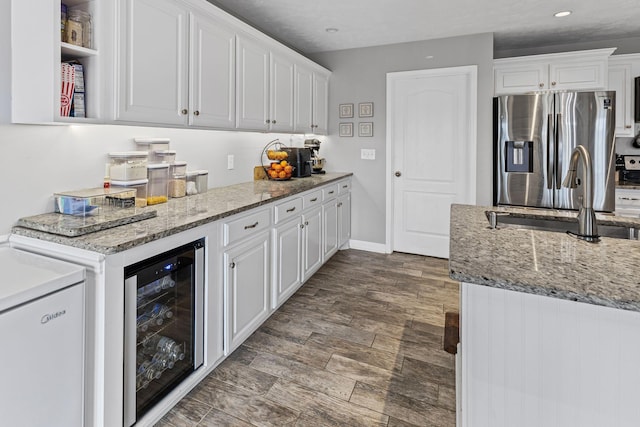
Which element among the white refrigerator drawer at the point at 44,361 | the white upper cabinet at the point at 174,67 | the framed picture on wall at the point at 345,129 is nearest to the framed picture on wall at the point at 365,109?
the framed picture on wall at the point at 345,129

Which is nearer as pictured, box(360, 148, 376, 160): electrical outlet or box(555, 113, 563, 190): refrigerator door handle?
box(555, 113, 563, 190): refrigerator door handle

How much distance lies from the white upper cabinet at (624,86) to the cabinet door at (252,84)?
3.67 metres

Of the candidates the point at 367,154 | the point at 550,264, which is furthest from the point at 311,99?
the point at 550,264

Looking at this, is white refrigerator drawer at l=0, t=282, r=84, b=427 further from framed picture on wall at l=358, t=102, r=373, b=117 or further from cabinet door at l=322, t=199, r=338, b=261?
framed picture on wall at l=358, t=102, r=373, b=117

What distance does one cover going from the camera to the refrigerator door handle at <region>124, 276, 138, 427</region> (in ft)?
4.75

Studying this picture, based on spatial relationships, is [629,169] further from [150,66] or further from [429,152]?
[150,66]

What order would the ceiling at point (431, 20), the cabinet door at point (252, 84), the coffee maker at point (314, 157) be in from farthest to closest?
the coffee maker at point (314, 157) → the ceiling at point (431, 20) → the cabinet door at point (252, 84)

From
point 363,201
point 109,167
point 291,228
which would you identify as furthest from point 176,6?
point 363,201

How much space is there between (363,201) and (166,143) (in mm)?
2633

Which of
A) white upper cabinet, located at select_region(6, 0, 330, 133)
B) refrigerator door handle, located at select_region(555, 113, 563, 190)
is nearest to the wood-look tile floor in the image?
white upper cabinet, located at select_region(6, 0, 330, 133)

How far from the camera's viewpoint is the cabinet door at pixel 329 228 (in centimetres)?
357

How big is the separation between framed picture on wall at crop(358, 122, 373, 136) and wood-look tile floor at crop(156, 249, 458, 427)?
195cm

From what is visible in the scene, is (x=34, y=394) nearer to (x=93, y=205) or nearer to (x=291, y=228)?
(x=93, y=205)

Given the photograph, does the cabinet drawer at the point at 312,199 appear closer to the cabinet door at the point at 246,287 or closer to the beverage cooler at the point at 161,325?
the cabinet door at the point at 246,287
